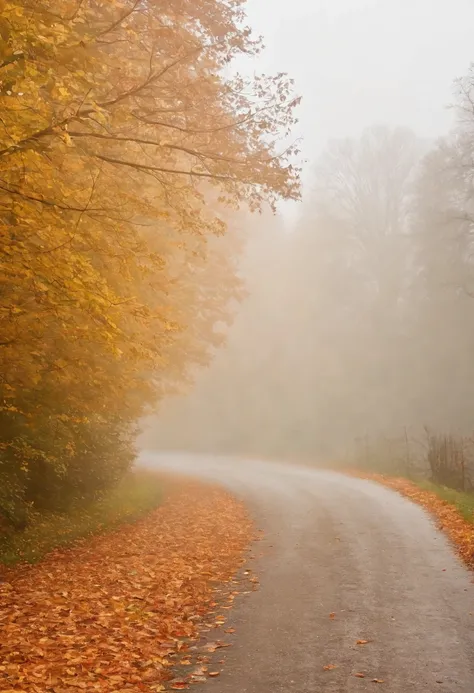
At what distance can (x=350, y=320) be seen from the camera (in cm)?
4031

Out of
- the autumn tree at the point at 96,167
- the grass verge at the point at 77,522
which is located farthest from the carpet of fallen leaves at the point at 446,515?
the grass verge at the point at 77,522

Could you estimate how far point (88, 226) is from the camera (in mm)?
8117

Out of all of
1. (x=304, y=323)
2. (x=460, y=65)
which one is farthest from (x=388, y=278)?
(x=460, y=65)

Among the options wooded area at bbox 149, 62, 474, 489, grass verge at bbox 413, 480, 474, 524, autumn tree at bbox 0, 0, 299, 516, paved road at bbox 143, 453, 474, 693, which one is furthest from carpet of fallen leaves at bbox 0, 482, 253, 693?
wooded area at bbox 149, 62, 474, 489

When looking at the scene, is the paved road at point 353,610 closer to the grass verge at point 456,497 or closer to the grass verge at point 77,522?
the grass verge at point 456,497

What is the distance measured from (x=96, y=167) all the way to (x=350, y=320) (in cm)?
3296

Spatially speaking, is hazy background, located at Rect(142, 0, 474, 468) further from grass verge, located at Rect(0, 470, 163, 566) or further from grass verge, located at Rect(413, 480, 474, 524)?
grass verge, located at Rect(0, 470, 163, 566)

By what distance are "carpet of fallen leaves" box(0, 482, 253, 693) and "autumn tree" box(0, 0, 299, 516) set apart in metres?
1.93

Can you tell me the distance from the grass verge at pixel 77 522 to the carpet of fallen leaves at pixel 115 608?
356mm

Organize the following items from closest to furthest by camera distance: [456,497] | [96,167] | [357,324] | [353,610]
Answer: [353,610], [96,167], [456,497], [357,324]

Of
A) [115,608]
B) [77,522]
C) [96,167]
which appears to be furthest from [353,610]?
[77,522]

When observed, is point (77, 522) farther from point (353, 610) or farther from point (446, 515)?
point (446, 515)

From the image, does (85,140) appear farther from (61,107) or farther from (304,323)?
(304,323)

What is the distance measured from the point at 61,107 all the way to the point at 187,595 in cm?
637
